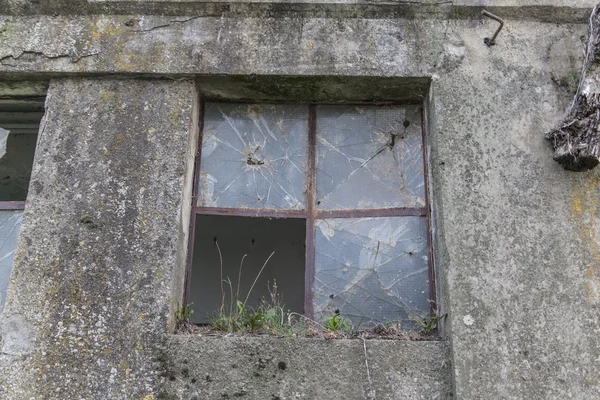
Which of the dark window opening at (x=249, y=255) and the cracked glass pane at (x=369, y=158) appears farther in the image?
the dark window opening at (x=249, y=255)

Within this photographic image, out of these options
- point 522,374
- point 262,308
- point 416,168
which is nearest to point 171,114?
point 262,308

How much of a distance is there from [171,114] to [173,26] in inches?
23.9

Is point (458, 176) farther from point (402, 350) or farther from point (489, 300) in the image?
point (402, 350)

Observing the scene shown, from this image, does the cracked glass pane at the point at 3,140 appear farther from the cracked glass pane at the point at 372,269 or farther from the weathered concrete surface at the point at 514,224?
the weathered concrete surface at the point at 514,224

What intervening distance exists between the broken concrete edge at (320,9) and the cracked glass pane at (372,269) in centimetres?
126

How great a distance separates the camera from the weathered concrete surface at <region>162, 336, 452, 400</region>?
2.90 metres

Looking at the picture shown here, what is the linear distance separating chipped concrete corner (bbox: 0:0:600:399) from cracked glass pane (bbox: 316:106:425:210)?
0.40ft

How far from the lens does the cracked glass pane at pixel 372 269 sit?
133 inches

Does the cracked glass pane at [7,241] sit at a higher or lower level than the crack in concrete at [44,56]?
lower

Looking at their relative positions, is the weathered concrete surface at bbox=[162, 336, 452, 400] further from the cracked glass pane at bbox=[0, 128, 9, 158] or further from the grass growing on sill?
the cracked glass pane at bbox=[0, 128, 9, 158]

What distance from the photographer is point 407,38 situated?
144 inches

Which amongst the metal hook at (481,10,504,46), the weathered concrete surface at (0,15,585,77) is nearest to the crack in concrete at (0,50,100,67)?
the weathered concrete surface at (0,15,585,77)

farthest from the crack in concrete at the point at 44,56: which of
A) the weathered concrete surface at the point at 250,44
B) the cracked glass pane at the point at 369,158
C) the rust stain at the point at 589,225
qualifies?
the rust stain at the point at 589,225

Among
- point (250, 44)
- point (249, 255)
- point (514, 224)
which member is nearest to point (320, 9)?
point (250, 44)
